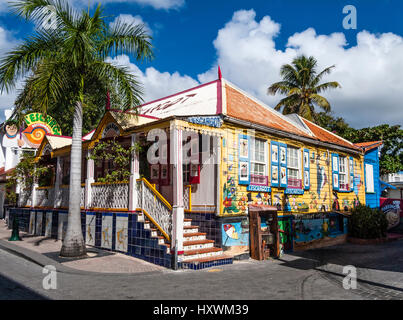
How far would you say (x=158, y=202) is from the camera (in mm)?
9266

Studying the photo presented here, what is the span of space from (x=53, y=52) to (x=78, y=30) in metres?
1.13

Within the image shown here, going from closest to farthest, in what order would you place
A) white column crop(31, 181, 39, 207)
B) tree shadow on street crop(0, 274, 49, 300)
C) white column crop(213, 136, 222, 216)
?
tree shadow on street crop(0, 274, 49, 300)
white column crop(213, 136, 222, 216)
white column crop(31, 181, 39, 207)

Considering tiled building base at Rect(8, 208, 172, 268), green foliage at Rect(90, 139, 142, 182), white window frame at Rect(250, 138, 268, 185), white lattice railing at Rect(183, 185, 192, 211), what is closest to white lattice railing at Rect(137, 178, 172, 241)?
tiled building base at Rect(8, 208, 172, 268)

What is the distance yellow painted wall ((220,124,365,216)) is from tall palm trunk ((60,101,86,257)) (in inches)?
168

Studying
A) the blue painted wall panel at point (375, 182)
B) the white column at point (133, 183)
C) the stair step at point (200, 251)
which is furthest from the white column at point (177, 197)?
the blue painted wall panel at point (375, 182)

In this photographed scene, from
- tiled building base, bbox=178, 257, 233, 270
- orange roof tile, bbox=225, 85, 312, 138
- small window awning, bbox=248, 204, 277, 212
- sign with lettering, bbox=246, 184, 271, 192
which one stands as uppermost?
orange roof tile, bbox=225, 85, 312, 138

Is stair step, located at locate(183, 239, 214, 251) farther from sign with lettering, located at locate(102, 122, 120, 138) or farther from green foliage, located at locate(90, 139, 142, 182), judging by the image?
sign with lettering, located at locate(102, 122, 120, 138)

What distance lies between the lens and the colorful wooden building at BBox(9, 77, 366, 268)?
30.0 feet

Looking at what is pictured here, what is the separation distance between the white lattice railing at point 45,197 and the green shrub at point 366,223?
13.5m

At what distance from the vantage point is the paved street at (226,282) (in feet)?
20.1

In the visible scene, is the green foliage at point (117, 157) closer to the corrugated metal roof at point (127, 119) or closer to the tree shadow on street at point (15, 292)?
the corrugated metal roof at point (127, 119)

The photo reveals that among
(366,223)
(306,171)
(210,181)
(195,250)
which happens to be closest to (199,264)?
(195,250)

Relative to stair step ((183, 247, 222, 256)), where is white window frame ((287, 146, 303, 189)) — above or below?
above
